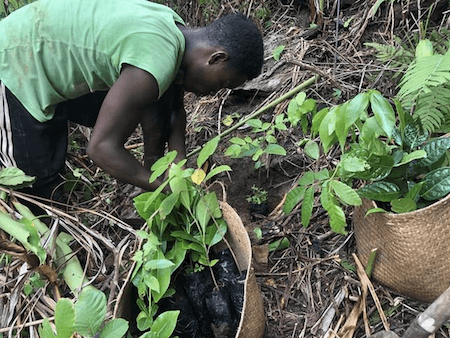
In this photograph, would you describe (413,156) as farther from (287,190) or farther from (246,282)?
(287,190)

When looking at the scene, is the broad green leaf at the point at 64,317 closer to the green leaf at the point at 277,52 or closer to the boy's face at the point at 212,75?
the boy's face at the point at 212,75

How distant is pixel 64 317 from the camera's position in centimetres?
96

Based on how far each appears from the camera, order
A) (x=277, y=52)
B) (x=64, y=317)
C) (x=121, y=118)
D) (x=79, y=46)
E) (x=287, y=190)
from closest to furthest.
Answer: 1. (x=64, y=317)
2. (x=121, y=118)
3. (x=79, y=46)
4. (x=287, y=190)
5. (x=277, y=52)

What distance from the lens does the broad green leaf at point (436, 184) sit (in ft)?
3.84

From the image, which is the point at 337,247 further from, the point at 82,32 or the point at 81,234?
the point at 82,32

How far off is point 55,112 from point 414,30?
5.93 feet

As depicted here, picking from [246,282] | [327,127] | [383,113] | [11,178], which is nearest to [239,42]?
[327,127]

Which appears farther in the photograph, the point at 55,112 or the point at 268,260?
the point at 55,112

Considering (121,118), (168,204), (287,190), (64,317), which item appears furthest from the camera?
(287,190)

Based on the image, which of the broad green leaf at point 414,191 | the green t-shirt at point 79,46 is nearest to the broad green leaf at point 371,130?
the broad green leaf at point 414,191

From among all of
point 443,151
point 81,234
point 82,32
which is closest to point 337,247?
point 443,151

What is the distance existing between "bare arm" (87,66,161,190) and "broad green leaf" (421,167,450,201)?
0.90 meters

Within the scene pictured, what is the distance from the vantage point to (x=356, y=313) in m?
1.36

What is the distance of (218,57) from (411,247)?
915 mm
